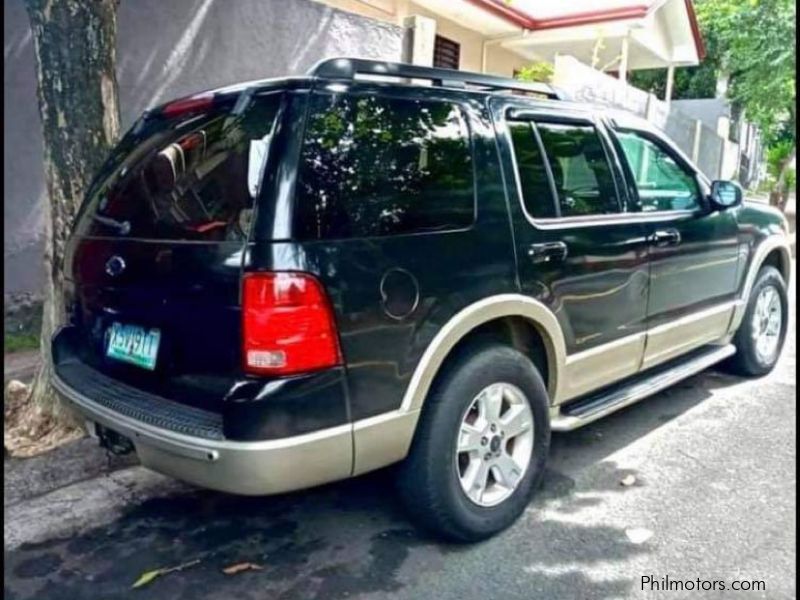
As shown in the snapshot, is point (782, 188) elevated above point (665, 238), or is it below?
above

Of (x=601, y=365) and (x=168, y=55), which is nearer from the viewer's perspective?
(x=601, y=365)

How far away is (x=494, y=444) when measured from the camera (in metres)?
3.07

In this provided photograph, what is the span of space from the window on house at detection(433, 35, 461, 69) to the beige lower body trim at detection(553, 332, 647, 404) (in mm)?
8884

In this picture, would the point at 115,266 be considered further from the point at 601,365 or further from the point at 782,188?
the point at 782,188

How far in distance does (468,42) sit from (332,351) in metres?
11.3

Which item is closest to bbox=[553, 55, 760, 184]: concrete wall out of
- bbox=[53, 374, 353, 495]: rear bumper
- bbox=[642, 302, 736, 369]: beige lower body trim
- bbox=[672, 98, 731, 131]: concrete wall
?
bbox=[672, 98, 731, 131]: concrete wall

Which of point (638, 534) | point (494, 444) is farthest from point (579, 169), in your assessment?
point (638, 534)

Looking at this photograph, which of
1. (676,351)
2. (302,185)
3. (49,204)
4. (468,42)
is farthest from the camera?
(468,42)

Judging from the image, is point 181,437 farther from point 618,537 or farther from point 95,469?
point 618,537

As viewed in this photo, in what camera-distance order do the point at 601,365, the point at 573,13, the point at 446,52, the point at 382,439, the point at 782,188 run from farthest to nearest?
1. the point at 782,188
2. the point at 573,13
3. the point at 446,52
4. the point at 601,365
5. the point at 382,439

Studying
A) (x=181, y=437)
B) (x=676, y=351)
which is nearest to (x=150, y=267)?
(x=181, y=437)

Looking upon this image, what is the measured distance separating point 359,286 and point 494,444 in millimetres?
1043

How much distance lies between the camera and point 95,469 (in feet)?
11.9

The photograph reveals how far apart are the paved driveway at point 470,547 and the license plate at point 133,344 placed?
84 centimetres
